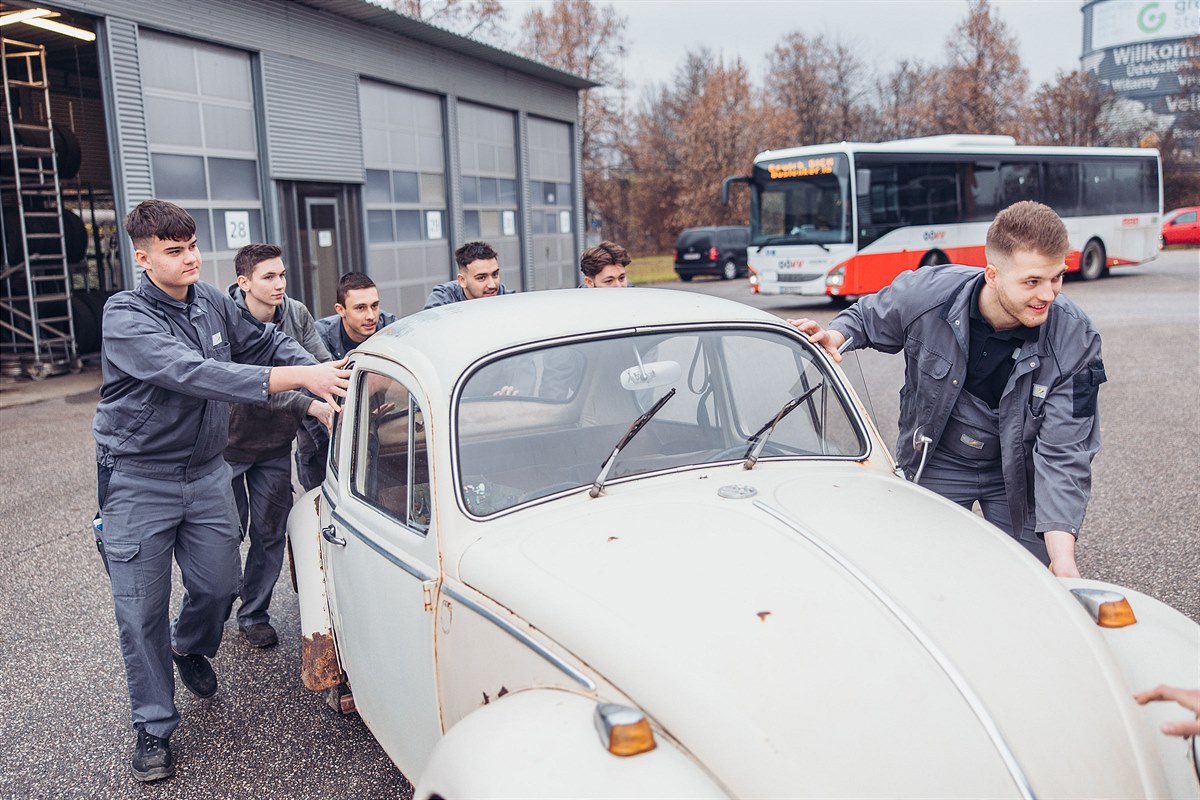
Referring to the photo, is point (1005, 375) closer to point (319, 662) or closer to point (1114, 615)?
point (1114, 615)

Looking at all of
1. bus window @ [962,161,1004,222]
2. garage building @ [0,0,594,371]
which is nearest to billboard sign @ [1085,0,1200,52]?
bus window @ [962,161,1004,222]

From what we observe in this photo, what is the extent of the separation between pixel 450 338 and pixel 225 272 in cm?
1284

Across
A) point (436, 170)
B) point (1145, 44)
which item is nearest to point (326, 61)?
point (436, 170)

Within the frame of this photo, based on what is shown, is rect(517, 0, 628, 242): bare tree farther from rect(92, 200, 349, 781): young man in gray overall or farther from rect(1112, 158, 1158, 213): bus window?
rect(92, 200, 349, 781): young man in gray overall

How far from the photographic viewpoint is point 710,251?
32.1m

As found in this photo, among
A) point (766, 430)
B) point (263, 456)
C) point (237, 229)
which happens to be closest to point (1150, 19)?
point (237, 229)

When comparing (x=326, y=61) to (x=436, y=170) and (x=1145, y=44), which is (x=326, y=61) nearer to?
(x=436, y=170)

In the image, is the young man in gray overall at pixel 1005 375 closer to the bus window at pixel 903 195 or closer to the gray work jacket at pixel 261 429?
the gray work jacket at pixel 261 429

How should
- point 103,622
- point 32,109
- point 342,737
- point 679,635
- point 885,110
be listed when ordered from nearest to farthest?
point 679,635, point 342,737, point 103,622, point 32,109, point 885,110

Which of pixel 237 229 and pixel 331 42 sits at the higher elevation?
pixel 331 42

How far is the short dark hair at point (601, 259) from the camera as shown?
668 centimetres

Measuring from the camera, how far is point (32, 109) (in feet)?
65.1

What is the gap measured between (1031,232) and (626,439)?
1.51m

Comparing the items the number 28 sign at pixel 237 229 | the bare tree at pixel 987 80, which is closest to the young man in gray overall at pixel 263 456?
the number 28 sign at pixel 237 229
